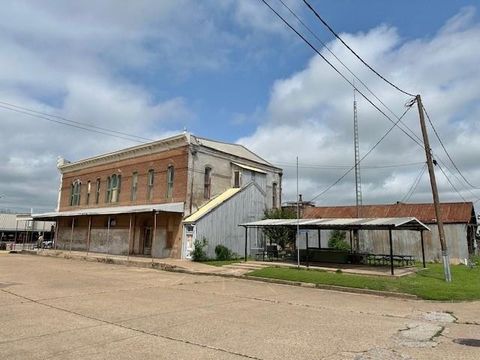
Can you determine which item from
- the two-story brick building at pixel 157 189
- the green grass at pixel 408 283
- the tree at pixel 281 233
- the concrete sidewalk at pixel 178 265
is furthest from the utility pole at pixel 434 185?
the two-story brick building at pixel 157 189

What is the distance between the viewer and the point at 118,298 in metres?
12.3

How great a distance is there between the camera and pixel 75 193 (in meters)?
41.4

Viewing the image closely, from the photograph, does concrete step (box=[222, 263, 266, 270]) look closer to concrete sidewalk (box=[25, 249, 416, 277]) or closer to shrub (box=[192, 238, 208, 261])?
concrete sidewalk (box=[25, 249, 416, 277])

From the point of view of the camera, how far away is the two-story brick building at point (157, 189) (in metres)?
28.9

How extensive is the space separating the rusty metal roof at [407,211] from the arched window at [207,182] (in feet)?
42.2

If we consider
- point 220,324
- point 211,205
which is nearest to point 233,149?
point 211,205

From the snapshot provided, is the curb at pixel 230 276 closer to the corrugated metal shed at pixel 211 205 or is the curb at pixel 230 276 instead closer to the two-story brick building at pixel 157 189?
the two-story brick building at pixel 157 189

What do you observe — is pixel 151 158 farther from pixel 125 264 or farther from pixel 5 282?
pixel 5 282

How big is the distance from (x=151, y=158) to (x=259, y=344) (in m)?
26.3

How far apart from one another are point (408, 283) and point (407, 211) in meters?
19.8

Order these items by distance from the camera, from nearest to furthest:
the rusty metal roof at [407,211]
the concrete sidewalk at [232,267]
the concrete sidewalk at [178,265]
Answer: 1. the concrete sidewalk at [232,267]
2. the concrete sidewalk at [178,265]
3. the rusty metal roof at [407,211]

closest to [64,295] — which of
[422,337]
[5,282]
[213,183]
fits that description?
[5,282]

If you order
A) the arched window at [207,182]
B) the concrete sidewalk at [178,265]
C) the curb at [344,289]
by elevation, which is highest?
the arched window at [207,182]

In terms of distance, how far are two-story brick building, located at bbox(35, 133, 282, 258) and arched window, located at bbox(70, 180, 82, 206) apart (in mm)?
99
